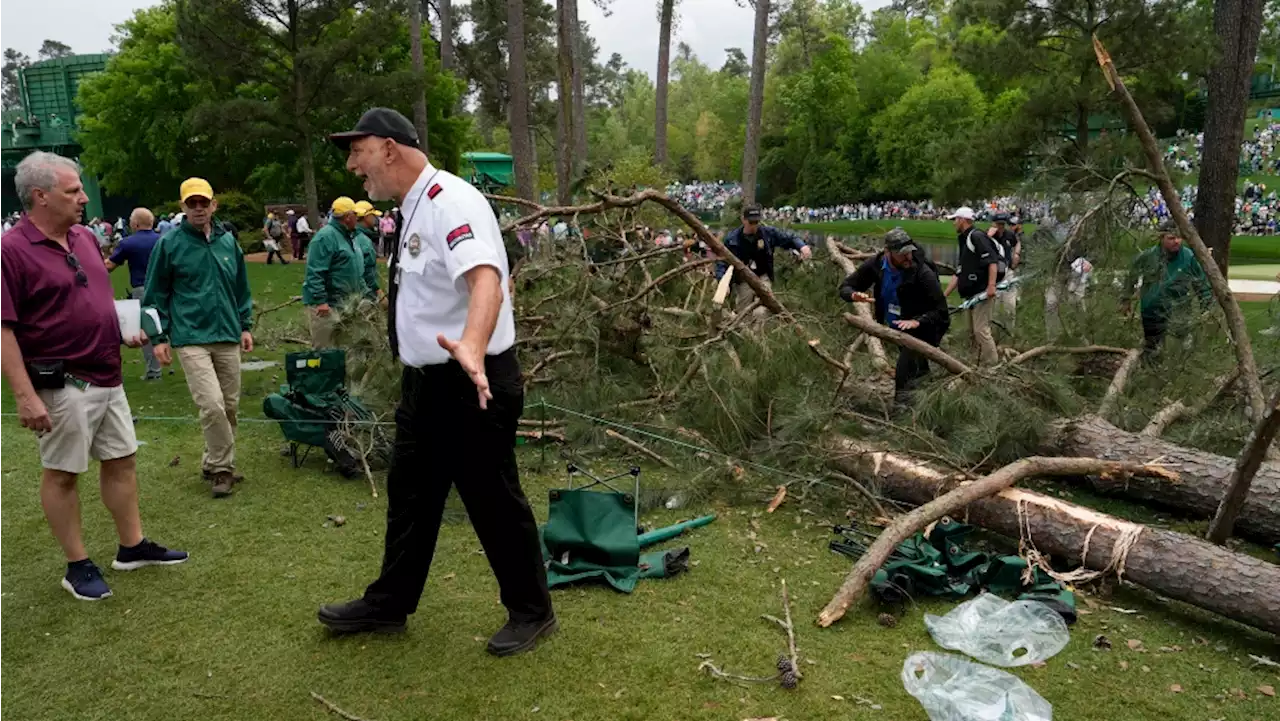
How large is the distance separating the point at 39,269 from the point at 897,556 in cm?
356

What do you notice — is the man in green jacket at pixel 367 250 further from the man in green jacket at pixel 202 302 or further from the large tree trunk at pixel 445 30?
the large tree trunk at pixel 445 30

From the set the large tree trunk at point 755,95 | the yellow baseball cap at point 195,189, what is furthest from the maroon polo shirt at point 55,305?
the large tree trunk at point 755,95

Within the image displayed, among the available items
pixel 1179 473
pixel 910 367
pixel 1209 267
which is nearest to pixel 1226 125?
pixel 1209 267

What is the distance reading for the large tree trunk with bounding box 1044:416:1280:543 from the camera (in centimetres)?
414

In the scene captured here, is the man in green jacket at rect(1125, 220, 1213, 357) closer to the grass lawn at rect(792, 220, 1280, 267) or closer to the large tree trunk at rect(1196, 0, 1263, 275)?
the grass lawn at rect(792, 220, 1280, 267)

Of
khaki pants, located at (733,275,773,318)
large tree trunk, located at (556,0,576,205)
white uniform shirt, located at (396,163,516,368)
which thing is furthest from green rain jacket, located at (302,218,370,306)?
large tree trunk, located at (556,0,576,205)

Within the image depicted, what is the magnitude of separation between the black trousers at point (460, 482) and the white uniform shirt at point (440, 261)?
0.09 metres

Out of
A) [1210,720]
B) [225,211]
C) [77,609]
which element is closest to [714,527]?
[1210,720]

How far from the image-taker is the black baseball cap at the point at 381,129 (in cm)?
281

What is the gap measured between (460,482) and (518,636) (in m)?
0.58

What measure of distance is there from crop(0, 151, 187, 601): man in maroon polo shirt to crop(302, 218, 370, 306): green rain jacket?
8.90 ft

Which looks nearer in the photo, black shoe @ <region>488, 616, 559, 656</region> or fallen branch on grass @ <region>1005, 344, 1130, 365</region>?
black shoe @ <region>488, 616, 559, 656</region>

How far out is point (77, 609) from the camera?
3391mm

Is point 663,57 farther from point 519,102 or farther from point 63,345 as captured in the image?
point 63,345
